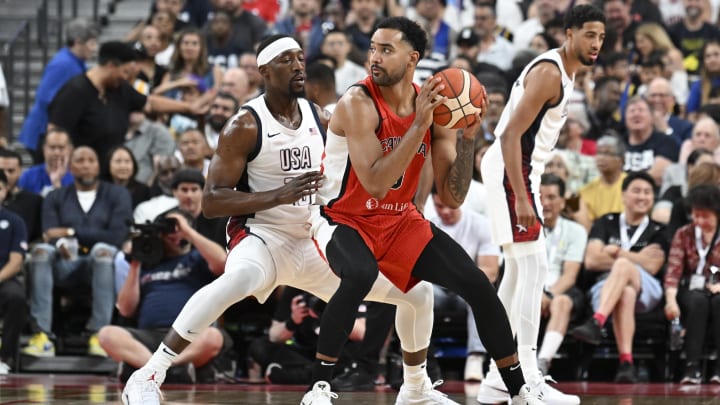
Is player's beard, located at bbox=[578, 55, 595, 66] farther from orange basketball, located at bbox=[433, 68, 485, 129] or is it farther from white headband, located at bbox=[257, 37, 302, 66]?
white headband, located at bbox=[257, 37, 302, 66]

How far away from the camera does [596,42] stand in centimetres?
742

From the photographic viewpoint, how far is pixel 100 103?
12.4m

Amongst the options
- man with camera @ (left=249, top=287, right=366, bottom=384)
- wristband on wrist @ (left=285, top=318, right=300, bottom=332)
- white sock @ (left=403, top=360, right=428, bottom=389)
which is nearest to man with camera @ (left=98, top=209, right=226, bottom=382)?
man with camera @ (left=249, top=287, right=366, bottom=384)

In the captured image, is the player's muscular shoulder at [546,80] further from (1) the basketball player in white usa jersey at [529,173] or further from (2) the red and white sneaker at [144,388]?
(2) the red and white sneaker at [144,388]

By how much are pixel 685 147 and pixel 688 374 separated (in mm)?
2855

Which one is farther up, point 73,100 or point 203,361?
point 73,100

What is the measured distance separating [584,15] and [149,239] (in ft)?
12.8

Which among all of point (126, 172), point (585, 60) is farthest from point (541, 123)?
point (126, 172)

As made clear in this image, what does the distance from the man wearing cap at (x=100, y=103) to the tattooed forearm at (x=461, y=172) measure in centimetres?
641

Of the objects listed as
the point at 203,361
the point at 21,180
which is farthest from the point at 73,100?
the point at 203,361

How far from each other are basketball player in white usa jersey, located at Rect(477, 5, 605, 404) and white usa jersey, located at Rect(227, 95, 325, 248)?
1.23 m

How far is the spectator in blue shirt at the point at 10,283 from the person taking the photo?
1009 centimetres

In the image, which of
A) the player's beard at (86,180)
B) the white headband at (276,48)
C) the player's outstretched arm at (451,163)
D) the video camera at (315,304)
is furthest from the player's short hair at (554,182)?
the player's beard at (86,180)

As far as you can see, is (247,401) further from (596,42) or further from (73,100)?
(73,100)
